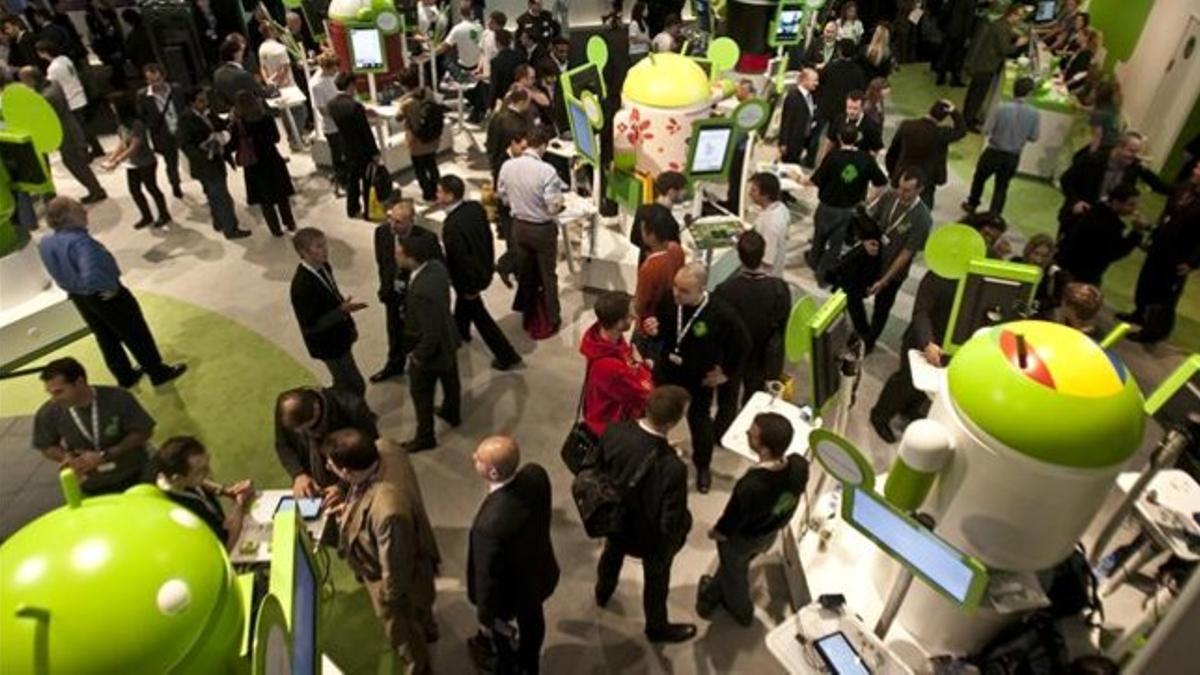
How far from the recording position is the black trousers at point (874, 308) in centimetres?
619

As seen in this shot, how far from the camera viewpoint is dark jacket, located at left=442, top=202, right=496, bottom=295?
222 inches

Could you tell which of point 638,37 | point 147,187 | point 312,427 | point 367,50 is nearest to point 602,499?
point 312,427

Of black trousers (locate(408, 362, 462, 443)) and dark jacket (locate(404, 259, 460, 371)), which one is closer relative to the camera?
dark jacket (locate(404, 259, 460, 371))

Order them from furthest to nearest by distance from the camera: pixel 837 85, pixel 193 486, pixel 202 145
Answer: pixel 837 85
pixel 202 145
pixel 193 486

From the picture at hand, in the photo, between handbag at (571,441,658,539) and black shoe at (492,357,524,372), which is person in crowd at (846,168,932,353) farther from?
handbag at (571,441,658,539)

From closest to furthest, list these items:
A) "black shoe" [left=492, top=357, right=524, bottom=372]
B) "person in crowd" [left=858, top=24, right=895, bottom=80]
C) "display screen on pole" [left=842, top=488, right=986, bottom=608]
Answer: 1. "display screen on pole" [left=842, top=488, right=986, bottom=608]
2. "black shoe" [left=492, top=357, right=524, bottom=372]
3. "person in crowd" [left=858, top=24, right=895, bottom=80]

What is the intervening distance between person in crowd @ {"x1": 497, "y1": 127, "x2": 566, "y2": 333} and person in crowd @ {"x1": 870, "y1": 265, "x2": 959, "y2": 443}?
2.75 m

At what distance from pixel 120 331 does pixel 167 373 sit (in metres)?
0.59

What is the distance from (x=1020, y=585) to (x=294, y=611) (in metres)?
2.86

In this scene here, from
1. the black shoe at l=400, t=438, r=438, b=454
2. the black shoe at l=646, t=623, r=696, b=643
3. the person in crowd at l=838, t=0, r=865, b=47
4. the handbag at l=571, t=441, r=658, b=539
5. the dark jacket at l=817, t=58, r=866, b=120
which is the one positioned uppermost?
the person in crowd at l=838, t=0, r=865, b=47

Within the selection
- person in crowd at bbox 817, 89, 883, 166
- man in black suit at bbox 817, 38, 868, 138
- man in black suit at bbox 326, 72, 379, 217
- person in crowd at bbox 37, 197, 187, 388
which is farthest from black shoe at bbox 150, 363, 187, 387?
man in black suit at bbox 817, 38, 868, 138

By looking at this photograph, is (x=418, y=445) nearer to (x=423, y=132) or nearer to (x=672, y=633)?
(x=672, y=633)

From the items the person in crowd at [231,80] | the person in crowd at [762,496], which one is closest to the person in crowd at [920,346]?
the person in crowd at [762,496]

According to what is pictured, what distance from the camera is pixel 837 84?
28.7 feet
